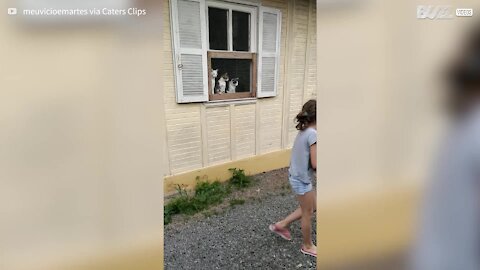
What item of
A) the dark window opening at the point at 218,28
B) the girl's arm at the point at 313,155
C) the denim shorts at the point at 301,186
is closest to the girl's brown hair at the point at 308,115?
the girl's arm at the point at 313,155

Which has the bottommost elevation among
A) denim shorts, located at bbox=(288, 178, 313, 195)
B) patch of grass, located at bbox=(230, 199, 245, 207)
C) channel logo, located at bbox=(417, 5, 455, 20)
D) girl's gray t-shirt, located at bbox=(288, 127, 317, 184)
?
patch of grass, located at bbox=(230, 199, 245, 207)

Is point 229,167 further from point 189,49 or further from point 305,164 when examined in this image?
point 305,164

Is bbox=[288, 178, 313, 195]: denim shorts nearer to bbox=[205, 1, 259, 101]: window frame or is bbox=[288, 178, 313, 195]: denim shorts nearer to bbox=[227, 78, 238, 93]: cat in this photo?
bbox=[205, 1, 259, 101]: window frame

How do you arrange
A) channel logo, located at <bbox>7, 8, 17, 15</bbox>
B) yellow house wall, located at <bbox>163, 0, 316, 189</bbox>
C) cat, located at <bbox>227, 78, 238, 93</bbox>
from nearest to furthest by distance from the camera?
1. channel logo, located at <bbox>7, 8, 17, 15</bbox>
2. yellow house wall, located at <bbox>163, 0, 316, 189</bbox>
3. cat, located at <bbox>227, 78, 238, 93</bbox>

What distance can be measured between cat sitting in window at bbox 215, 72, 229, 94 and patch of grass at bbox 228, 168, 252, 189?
1000 millimetres

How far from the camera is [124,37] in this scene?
1.16 m

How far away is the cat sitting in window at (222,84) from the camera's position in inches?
181

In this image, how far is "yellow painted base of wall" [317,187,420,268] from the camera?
127cm

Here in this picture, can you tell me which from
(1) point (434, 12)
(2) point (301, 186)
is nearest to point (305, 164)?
(2) point (301, 186)

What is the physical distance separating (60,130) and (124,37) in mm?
357

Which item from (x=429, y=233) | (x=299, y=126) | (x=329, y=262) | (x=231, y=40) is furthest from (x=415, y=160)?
(x=231, y=40)

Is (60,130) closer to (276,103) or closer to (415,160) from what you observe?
(415,160)

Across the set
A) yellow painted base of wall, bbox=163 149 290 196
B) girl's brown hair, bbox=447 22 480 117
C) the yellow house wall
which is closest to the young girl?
girl's brown hair, bbox=447 22 480 117

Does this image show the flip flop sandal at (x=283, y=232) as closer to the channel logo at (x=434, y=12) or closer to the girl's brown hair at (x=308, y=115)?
the girl's brown hair at (x=308, y=115)
